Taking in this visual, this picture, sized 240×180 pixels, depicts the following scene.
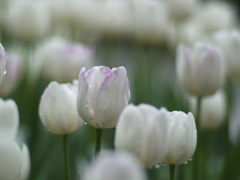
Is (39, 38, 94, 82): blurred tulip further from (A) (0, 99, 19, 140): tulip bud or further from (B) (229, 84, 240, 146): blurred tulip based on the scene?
(A) (0, 99, 19, 140): tulip bud

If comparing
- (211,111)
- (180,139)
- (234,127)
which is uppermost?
(180,139)

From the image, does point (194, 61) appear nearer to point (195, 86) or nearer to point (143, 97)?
point (195, 86)

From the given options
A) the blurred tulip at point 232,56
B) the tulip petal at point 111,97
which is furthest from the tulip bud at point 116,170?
the blurred tulip at point 232,56

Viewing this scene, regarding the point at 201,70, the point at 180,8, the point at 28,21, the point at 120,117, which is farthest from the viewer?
the point at 180,8

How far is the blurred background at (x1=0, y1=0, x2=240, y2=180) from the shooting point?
1199 mm

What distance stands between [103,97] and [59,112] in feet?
0.36

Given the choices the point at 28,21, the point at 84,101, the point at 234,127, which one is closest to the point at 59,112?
the point at 84,101

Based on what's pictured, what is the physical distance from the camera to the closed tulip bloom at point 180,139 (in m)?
0.67

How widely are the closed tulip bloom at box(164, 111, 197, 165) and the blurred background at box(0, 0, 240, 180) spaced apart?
389 mm

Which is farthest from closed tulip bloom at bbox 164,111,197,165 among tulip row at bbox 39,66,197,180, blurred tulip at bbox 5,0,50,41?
blurred tulip at bbox 5,0,50,41

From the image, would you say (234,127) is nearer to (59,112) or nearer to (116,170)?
(59,112)

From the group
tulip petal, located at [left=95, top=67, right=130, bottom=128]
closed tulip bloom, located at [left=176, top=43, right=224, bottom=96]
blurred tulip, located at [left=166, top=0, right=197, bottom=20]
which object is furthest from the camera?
blurred tulip, located at [left=166, top=0, right=197, bottom=20]

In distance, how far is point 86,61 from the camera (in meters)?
1.32

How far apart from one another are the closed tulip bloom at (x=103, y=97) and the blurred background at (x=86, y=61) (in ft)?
1.26
